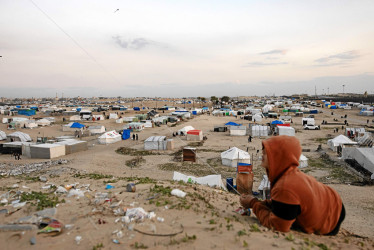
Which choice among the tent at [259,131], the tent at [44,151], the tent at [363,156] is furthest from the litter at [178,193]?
the tent at [259,131]

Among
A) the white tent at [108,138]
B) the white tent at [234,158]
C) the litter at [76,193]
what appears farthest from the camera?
the white tent at [108,138]

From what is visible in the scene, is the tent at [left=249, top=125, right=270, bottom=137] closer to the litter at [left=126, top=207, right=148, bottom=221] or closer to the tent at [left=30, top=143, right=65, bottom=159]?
the tent at [left=30, top=143, right=65, bottom=159]

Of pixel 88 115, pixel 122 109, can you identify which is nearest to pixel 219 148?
pixel 88 115

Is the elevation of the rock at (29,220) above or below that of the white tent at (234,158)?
above

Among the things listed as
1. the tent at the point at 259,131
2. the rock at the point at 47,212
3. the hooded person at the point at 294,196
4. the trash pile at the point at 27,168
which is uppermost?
the hooded person at the point at 294,196

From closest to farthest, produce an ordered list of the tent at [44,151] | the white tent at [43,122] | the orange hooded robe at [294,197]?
the orange hooded robe at [294,197], the tent at [44,151], the white tent at [43,122]

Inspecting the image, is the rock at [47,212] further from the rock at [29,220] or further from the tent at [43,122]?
the tent at [43,122]

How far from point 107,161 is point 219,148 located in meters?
13.3

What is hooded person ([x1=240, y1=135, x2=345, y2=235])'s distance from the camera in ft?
10.9

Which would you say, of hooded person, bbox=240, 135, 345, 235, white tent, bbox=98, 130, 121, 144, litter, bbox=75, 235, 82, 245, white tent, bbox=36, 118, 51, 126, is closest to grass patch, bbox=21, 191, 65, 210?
litter, bbox=75, 235, 82, 245

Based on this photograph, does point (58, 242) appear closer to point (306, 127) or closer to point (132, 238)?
point (132, 238)

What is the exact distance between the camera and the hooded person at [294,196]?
10.9 feet

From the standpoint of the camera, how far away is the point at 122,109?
79188 millimetres

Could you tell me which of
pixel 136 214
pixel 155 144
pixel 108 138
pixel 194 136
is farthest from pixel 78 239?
pixel 194 136
